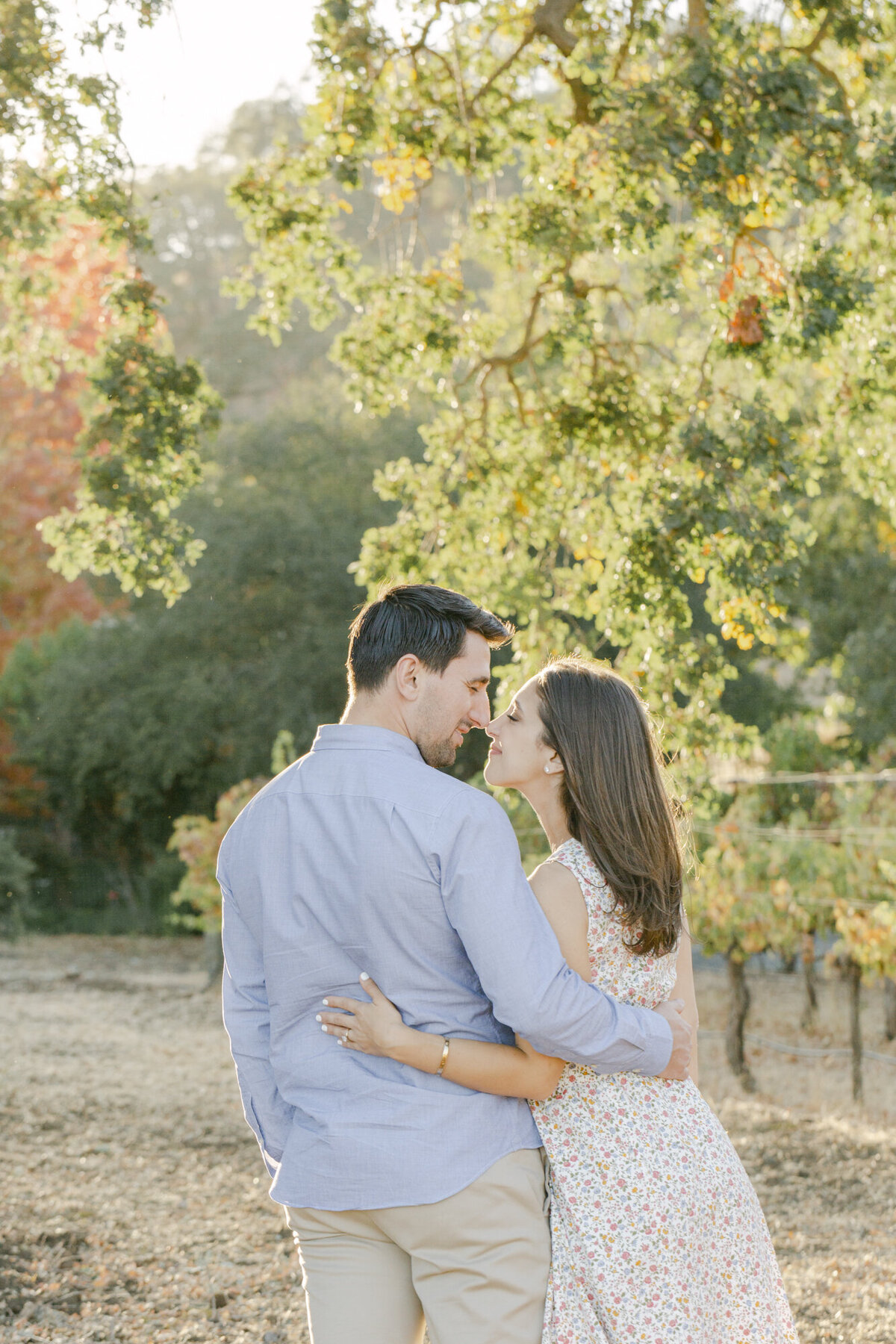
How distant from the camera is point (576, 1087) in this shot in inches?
87.4

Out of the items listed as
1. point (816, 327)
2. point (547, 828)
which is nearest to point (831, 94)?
point (816, 327)

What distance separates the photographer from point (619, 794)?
230cm

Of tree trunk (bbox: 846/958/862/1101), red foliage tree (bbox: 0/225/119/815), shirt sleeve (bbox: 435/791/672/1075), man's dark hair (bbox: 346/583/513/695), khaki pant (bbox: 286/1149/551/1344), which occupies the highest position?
red foliage tree (bbox: 0/225/119/815)

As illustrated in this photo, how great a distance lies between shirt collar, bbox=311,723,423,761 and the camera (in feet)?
6.78

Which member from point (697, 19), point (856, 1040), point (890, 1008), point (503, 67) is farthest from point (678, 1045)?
point (890, 1008)

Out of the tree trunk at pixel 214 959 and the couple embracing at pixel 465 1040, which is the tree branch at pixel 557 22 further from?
the tree trunk at pixel 214 959

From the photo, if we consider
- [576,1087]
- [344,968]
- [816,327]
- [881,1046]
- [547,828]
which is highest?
[816,327]

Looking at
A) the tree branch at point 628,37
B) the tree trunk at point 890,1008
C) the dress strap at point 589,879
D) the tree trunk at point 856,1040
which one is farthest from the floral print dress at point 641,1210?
the tree trunk at point 890,1008

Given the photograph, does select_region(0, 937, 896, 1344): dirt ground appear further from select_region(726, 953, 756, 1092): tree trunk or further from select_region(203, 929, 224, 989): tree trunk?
select_region(203, 929, 224, 989): tree trunk

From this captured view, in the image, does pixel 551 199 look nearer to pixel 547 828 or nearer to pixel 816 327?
pixel 816 327

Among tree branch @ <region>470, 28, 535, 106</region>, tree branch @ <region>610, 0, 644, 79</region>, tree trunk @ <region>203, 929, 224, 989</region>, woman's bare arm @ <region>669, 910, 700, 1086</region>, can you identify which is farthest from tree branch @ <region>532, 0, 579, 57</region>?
tree trunk @ <region>203, 929, 224, 989</region>

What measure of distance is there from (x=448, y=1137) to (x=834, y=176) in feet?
15.4

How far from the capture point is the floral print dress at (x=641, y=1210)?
2084 millimetres

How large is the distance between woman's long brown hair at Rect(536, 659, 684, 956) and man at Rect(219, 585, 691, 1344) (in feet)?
0.68
